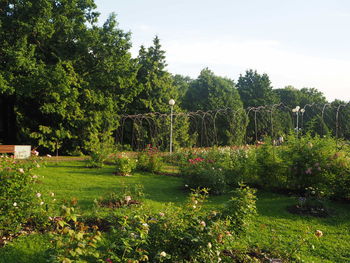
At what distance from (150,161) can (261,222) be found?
625cm

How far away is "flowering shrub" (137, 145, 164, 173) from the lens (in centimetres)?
1074

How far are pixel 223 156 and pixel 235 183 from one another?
55.6 inches

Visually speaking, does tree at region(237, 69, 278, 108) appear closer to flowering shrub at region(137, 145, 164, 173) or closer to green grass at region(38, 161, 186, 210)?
flowering shrub at region(137, 145, 164, 173)

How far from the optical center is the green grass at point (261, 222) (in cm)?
352

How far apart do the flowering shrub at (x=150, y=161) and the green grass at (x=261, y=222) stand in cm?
135

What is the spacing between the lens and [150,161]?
10.9 m

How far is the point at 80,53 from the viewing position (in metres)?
16.3

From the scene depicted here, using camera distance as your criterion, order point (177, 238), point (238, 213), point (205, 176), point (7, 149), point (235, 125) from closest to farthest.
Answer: point (177, 238) < point (238, 213) < point (205, 176) < point (7, 149) < point (235, 125)

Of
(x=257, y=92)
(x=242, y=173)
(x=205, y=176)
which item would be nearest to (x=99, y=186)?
(x=205, y=176)

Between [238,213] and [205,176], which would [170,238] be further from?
[205,176]

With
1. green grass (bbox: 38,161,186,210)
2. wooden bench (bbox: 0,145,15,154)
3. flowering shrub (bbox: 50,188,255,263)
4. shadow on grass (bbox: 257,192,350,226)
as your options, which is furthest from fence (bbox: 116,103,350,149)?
flowering shrub (bbox: 50,188,255,263)

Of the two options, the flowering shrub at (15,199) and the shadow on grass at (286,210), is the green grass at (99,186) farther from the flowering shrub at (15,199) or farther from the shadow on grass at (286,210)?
the shadow on grass at (286,210)

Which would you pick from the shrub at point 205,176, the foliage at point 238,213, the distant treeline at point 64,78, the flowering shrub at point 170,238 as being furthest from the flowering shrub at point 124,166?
the flowering shrub at point 170,238

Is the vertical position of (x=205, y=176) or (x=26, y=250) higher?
(x=205, y=176)
